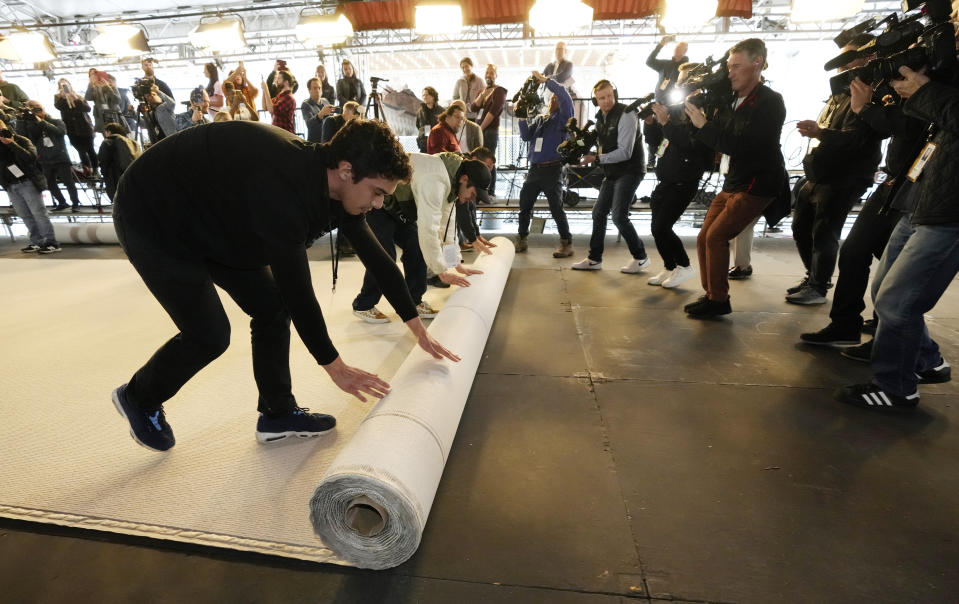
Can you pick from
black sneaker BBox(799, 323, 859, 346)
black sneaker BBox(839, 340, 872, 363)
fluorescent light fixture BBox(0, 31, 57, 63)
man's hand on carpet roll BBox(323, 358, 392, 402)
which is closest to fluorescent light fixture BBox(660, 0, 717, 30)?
black sneaker BBox(799, 323, 859, 346)

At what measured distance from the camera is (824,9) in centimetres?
546

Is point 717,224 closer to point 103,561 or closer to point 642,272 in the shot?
point 642,272

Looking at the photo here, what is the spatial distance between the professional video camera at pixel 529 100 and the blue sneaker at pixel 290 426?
4372 millimetres

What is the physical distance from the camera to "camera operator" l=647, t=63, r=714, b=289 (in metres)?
3.23

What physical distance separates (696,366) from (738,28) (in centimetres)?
1135

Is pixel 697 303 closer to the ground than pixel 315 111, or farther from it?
closer to the ground

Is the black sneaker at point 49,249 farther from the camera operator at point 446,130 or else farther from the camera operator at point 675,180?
the camera operator at point 675,180

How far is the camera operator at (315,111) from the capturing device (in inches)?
243

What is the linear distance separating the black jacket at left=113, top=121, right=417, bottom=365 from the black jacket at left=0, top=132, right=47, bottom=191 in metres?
5.89

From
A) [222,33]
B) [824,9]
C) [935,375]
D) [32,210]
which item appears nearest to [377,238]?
[935,375]

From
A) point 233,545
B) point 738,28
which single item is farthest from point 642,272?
point 738,28

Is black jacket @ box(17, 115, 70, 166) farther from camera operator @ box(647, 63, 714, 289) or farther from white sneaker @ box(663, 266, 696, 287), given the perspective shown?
white sneaker @ box(663, 266, 696, 287)

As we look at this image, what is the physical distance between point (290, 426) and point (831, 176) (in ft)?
11.6

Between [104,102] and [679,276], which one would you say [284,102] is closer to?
[104,102]
